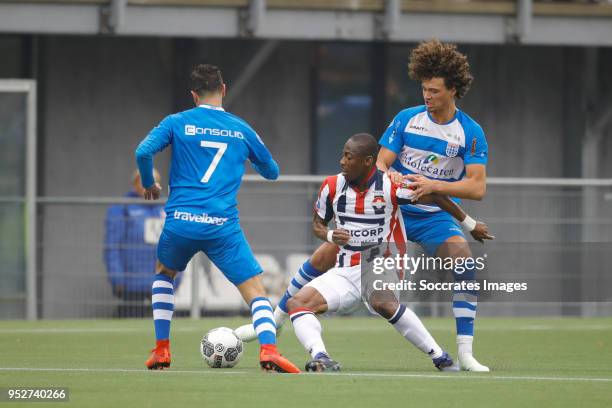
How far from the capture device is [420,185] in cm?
987

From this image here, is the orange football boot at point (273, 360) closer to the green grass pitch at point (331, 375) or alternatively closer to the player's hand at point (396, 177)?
the green grass pitch at point (331, 375)

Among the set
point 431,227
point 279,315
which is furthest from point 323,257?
point 431,227

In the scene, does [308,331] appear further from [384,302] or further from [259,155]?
[259,155]

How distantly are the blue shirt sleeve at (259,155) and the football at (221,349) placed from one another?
1106 millimetres

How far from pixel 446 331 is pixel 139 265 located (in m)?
3.77

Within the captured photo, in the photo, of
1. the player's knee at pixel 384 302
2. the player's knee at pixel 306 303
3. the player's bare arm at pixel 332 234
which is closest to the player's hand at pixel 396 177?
the player's bare arm at pixel 332 234

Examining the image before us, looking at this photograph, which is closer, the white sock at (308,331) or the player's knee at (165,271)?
the white sock at (308,331)

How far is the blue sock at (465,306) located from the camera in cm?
1012

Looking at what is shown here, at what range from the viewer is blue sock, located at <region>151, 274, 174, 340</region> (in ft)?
31.4

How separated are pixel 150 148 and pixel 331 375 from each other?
1745 millimetres

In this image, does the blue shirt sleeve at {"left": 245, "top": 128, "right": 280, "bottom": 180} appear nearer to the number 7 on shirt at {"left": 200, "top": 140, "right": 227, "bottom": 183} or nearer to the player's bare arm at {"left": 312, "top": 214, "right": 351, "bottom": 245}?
the number 7 on shirt at {"left": 200, "top": 140, "right": 227, "bottom": 183}

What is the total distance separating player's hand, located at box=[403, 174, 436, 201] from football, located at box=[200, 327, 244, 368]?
150 centimetres

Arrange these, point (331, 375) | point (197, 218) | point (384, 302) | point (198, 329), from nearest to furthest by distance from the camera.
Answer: point (331, 375) → point (197, 218) → point (384, 302) → point (198, 329)

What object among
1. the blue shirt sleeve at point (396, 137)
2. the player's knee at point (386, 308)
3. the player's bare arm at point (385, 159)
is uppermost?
the blue shirt sleeve at point (396, 137)
